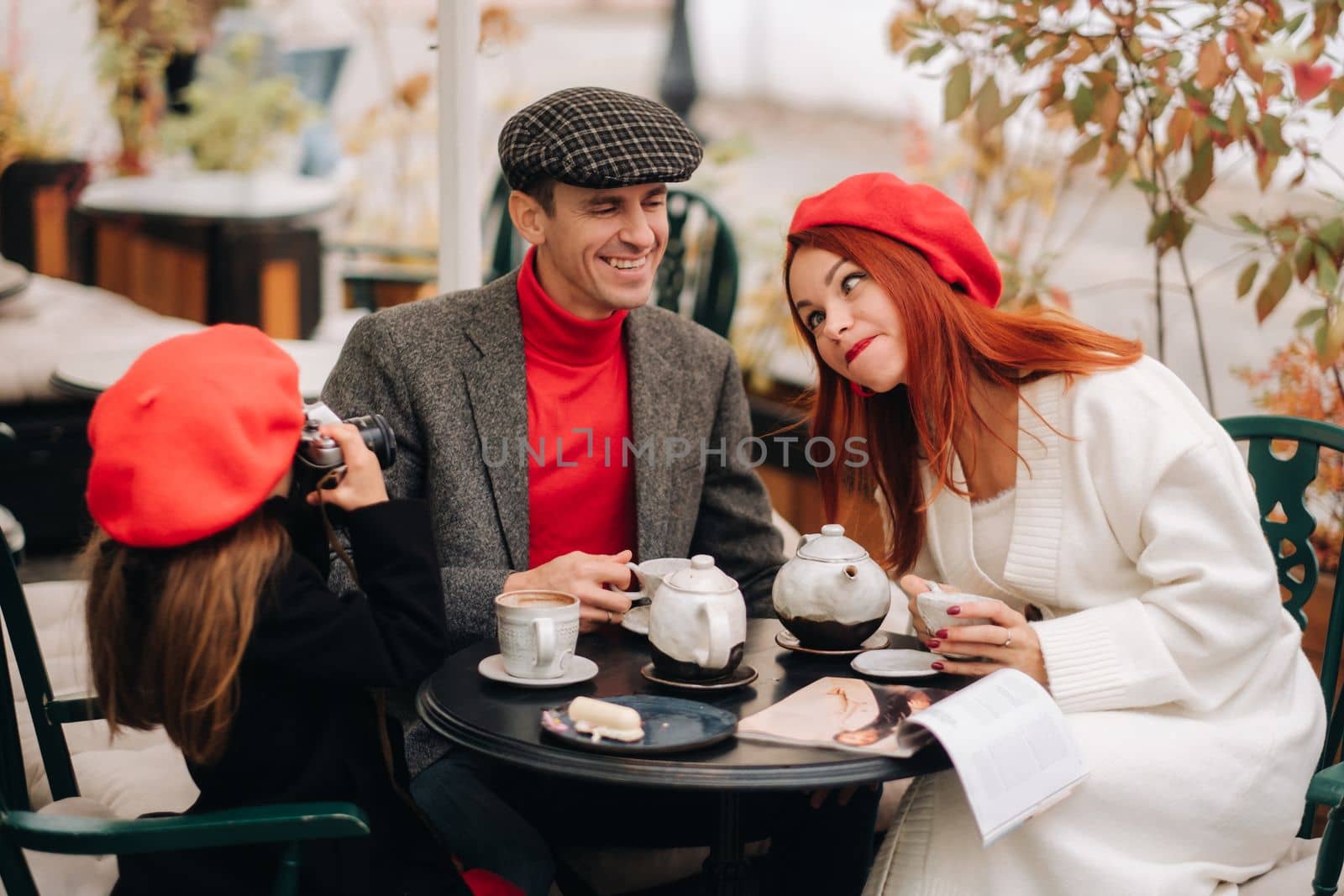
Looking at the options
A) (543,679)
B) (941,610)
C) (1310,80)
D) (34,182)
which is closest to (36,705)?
(543,679)

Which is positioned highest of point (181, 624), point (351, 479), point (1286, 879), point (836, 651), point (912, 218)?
point (912, 218)

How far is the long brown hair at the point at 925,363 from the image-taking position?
1.77 m

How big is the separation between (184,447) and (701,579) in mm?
571

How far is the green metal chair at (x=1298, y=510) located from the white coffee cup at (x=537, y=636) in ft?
3.81

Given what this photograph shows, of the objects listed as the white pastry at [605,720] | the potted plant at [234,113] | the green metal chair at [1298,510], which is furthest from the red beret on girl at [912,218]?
the potted plant at [234,113]

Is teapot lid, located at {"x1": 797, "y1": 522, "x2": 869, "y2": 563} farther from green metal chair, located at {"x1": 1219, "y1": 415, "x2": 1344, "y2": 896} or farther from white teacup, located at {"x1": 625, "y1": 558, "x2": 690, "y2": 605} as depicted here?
green metal chair, located at {"x1": 1219, "y1": 415, "x2": 1344, "y2": 896}

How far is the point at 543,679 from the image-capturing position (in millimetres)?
1573

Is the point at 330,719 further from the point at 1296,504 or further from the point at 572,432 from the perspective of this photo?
the point at 1296,504

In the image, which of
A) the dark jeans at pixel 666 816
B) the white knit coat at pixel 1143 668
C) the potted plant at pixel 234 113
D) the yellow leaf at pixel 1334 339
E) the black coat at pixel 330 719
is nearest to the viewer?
the black coat at pixel 330 719

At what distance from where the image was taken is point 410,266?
4.78m

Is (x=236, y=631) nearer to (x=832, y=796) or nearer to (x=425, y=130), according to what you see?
(x=832, y=796)

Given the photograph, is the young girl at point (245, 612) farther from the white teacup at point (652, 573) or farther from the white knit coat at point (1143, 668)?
Result: the white knit coat at point (1143, 668)

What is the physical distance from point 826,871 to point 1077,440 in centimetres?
76

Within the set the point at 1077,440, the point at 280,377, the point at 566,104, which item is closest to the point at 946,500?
the point at 1077,440
